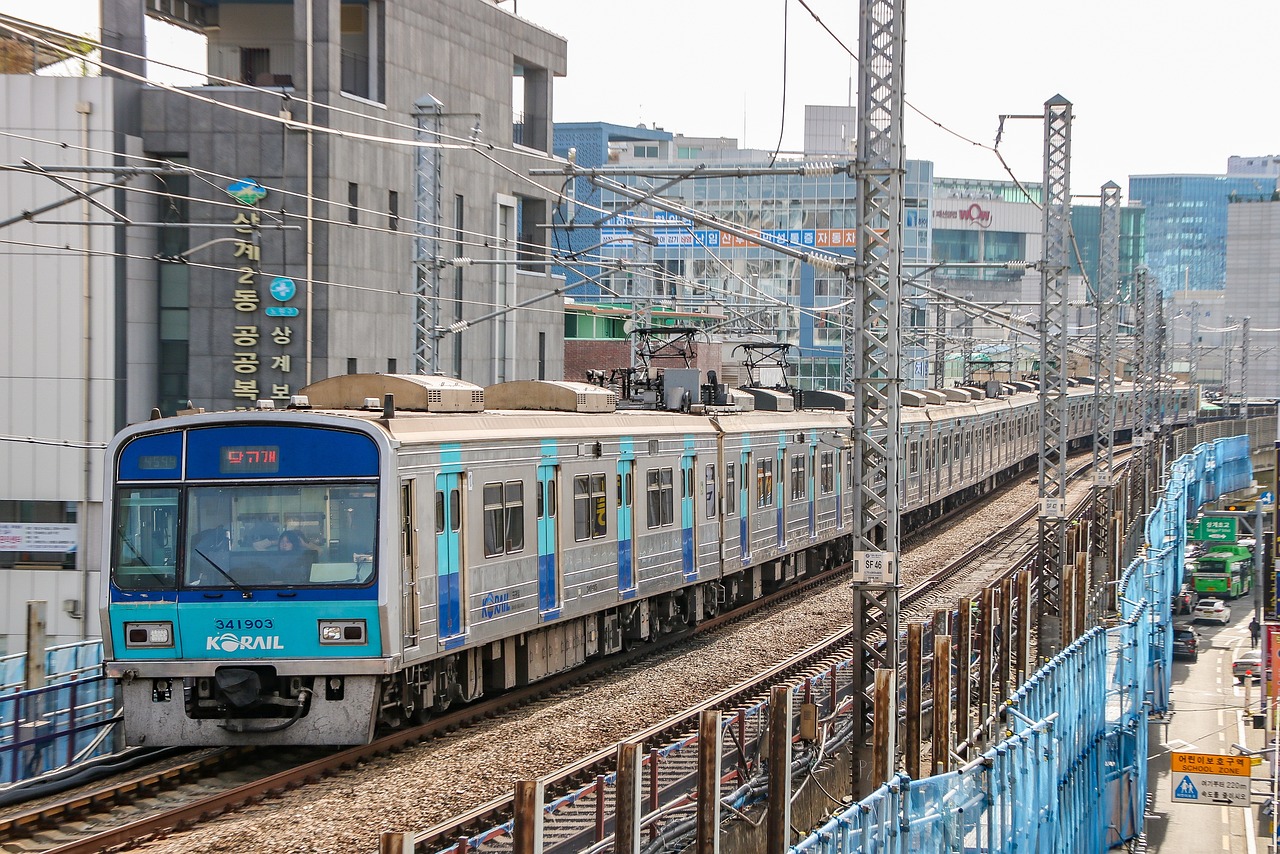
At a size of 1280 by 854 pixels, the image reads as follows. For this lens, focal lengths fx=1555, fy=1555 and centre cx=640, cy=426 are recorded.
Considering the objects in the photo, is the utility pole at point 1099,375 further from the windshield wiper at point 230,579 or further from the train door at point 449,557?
the windshield wiper at point 230,579

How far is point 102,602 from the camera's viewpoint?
38.5 ft

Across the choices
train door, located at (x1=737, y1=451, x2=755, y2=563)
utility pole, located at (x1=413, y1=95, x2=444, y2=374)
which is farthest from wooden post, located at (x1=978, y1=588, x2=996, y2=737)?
utility pole, located at (x1=413, y1=95, x2=444, y2=374)

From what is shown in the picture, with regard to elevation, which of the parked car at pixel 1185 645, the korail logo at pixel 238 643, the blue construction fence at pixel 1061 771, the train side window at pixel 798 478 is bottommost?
the parked car at pixel 1185 645

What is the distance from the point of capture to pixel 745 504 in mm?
21125

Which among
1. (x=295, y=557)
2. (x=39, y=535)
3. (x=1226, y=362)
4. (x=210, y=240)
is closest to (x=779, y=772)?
(x=295, y=557)

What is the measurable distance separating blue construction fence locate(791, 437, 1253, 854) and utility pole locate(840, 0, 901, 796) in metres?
1.45

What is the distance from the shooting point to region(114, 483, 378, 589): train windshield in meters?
11.7

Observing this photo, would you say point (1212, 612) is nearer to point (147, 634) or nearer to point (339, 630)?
point (339, 630)

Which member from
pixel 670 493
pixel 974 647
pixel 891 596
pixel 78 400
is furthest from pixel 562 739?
pixel 78 400

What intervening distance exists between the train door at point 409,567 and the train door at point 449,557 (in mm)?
452

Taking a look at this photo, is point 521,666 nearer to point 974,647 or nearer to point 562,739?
point 562,739

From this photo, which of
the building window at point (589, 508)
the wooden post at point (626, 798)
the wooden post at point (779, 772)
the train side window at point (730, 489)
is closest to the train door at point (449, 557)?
the building window at point (589, 508)

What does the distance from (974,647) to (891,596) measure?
6545mm

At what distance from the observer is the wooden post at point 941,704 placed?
1367 cm
